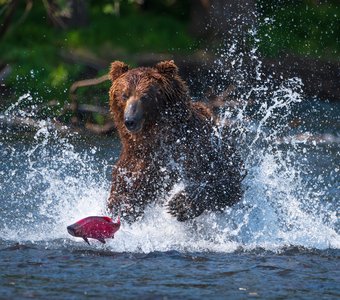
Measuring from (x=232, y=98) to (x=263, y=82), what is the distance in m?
2.30

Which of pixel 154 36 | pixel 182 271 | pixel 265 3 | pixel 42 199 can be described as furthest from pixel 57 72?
pixel 182 271

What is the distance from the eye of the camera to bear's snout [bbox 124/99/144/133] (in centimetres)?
768

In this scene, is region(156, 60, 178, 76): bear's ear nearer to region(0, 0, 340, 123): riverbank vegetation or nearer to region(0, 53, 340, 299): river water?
region(0, 53, 340, 299): river water

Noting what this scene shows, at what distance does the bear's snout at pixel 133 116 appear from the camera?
25.2 feet

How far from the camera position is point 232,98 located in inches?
587

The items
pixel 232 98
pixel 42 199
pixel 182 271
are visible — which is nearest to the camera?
pixel 182 271

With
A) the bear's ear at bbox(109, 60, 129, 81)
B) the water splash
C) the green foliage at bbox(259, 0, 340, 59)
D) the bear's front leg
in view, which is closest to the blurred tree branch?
the green foliage at bbox(259, 0, 340, 59)

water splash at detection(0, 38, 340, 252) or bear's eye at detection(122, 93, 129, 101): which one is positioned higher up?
bear's eye at detection(122, 93, 129, 101)

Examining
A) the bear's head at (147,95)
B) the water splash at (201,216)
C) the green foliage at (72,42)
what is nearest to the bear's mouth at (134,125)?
the bear's head at (147,95)

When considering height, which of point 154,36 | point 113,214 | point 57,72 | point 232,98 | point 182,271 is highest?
point 154,36

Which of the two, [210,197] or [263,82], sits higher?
[263,82]

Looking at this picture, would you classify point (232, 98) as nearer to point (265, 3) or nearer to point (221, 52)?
point (221, 52)

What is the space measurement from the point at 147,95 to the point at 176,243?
1142mm

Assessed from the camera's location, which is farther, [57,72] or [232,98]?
[57,72]
